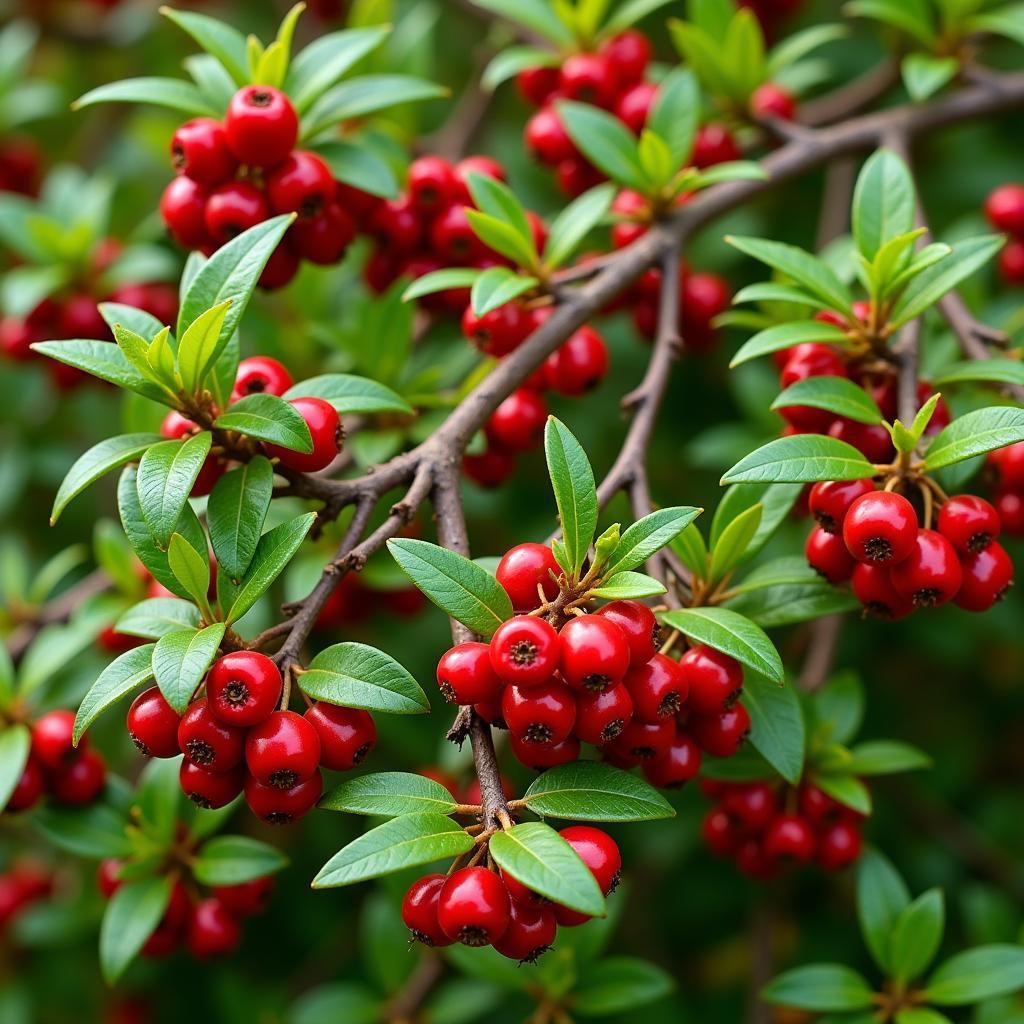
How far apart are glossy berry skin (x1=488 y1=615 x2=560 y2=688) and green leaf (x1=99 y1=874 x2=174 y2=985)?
139 cm

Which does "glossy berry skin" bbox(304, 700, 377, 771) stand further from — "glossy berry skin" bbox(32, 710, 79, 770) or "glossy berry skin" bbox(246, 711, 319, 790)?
"glossy berry skin" bbox(32, 710, 79, 770)

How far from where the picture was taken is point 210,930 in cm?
276

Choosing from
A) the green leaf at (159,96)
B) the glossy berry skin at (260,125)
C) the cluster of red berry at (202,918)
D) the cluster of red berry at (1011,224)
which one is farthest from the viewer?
the cluster of red berry at (1011,224)

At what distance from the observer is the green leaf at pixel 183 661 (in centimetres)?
181

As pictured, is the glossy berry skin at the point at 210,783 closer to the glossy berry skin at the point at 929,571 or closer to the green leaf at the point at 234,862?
the green leaf at the point at 234,862

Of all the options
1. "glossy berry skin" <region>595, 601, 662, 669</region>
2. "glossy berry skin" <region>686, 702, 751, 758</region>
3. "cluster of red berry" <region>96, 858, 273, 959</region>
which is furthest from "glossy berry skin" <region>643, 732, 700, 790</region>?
"cluster of red berry" <region>96, 858, 273, 959</region>

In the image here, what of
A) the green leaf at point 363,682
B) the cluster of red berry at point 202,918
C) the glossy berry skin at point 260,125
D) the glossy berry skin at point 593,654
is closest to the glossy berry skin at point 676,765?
the glossy berry skin at point 593,654

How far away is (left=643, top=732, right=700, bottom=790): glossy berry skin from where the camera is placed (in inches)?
82.9

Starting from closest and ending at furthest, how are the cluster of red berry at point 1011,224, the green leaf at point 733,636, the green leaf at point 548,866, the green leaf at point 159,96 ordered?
the green leaf at point 548,866
the green leaf at point 733,636
the green leaf at point 159,96
the cluster of red berry at point 1011,224

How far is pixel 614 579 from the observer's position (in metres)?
1.93

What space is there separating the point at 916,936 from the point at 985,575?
1.10 m

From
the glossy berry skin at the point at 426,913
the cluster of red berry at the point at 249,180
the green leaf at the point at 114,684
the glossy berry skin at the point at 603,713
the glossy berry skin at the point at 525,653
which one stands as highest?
the cluster of red berry at the point at 249,180

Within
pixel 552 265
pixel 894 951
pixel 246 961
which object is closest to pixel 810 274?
pixel 552 265

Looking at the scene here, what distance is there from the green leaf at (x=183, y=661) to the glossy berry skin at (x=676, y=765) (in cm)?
84
